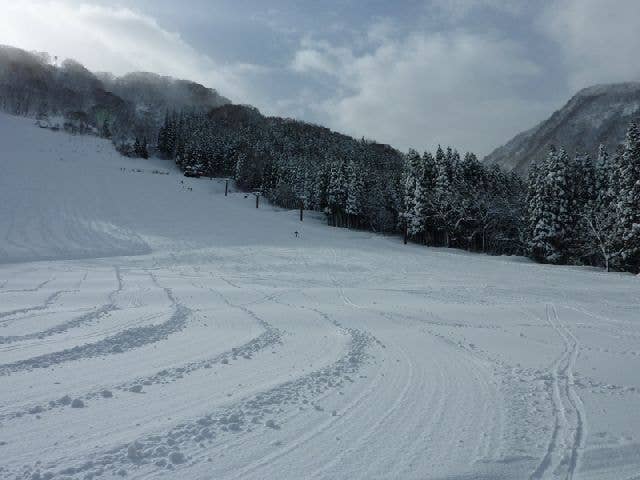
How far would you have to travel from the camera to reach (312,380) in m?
6.11

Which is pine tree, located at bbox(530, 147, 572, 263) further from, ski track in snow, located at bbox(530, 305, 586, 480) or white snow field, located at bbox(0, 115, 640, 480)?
ski track in snow, located at bbox(530, 305, 586, 480)

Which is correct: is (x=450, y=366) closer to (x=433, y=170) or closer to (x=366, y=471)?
(x=366, y=471)

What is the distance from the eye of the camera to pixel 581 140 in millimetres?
153625

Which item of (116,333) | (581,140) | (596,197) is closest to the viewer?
(116,333)

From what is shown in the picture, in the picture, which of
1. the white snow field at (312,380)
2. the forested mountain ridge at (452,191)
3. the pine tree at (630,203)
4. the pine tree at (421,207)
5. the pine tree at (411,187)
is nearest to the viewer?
the white snow field at (312,380)

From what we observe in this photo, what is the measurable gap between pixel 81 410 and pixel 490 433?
15.2 feet

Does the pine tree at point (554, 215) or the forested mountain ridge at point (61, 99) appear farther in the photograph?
the forested mountain ridge at point (61, 99)

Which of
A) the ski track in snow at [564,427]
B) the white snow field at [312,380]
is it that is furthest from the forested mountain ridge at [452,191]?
the ski track in snow at [564,427]

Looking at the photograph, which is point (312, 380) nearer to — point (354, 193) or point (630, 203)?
point (630, 203)

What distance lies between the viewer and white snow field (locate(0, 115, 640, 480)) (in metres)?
3.88

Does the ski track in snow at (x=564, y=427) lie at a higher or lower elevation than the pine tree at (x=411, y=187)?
lower

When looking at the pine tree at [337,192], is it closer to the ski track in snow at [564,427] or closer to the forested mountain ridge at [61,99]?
the ski track in snow at [564,427]

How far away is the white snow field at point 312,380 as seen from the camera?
388 cm

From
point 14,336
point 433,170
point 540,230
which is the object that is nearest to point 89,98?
point 433,170
